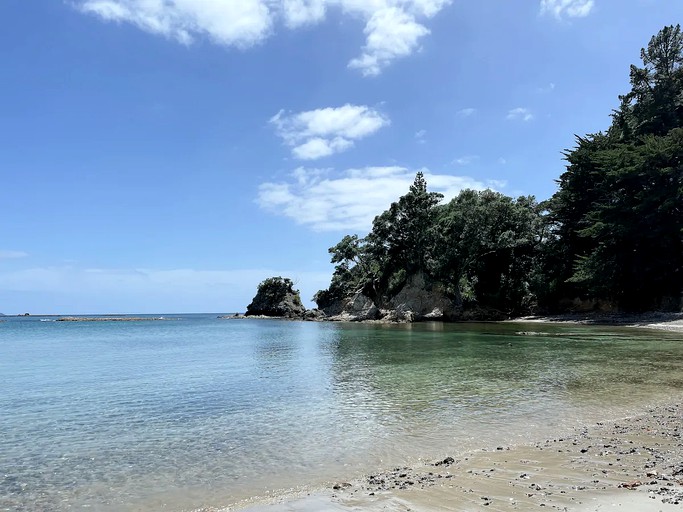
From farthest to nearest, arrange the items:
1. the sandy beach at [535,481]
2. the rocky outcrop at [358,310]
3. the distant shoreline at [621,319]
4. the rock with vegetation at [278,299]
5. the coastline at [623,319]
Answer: the rock with vegetation at [278,299] < the rocky outcrop at [358,310] < the distant shoreline at [621,319] < the coastline at [623,319] < the sandy beach at [535,481]

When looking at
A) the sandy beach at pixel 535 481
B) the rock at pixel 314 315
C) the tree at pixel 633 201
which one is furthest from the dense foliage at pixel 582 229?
the sandy beach at pixel 535 481

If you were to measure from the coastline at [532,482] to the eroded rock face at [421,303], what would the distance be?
60.8 metres

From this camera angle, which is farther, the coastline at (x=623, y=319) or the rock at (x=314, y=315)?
the rock at (x=314, y=315)

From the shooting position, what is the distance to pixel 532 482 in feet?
20.6

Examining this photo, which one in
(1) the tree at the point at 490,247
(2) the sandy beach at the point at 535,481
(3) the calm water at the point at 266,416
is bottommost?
(3) the calm water at the point at 266,416

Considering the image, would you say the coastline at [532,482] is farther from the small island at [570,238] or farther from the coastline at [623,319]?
the small island at [570,238]

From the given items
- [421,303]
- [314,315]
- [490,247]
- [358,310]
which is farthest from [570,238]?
[314,315]

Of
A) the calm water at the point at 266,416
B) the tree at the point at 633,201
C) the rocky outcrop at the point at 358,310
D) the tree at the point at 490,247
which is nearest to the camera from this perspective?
the calm water at the point at 266,416

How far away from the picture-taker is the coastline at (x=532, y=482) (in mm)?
5543

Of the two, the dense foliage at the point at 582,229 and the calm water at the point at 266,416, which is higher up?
the dense foliage at the point at 582,229

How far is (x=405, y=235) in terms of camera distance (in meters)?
73.4

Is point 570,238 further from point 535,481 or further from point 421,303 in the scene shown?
point 535,481

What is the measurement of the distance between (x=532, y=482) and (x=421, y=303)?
217 feet

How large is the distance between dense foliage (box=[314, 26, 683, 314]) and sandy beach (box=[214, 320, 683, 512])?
43229 millimetres
